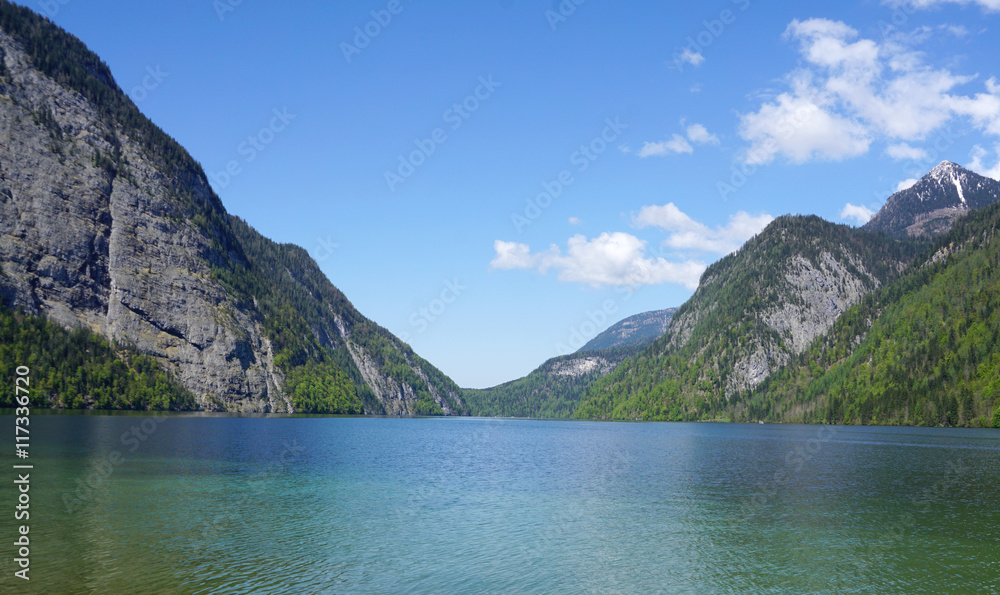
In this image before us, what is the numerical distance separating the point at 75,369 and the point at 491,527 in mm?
165338

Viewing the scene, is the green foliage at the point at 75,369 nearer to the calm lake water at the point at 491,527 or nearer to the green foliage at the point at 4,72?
the calm lake water at the point at 491,527

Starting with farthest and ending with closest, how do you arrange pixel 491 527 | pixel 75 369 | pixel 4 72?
pixel 4 72 → pixel 75 369 → pixel 491 527

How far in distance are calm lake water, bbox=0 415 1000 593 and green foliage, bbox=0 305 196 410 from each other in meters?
94.8

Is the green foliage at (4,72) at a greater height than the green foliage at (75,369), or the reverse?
the green foliage at (4,72)

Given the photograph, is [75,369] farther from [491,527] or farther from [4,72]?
[491,527]

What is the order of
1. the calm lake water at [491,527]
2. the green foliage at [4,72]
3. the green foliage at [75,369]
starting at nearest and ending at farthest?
1. the calm lake water at [491,527]
2. the green foliage at [75,369]
3. the green foliage at [4,72]

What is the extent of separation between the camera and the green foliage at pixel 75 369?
144000mm

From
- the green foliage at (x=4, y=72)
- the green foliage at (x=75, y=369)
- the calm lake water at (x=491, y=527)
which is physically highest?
the green foliage at (x=4, y=72)

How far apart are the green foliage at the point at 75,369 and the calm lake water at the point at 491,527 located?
311 feet

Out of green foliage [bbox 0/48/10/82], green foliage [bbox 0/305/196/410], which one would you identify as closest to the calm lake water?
green foliage [bbox 0/305/196/410]

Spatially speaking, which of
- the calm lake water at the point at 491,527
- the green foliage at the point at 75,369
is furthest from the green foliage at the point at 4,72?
the calm lake water at the point at 491,527

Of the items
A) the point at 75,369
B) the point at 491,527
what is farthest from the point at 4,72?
the point at 491,527

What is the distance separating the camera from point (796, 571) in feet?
97.0

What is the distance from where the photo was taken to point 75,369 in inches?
6137
